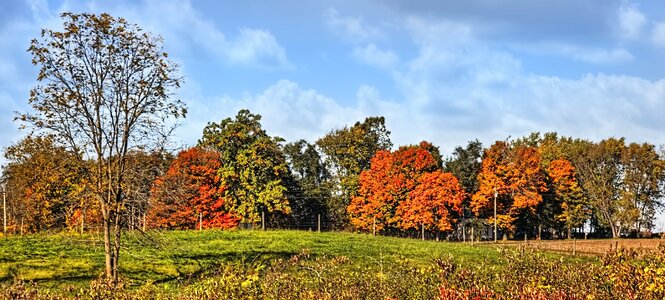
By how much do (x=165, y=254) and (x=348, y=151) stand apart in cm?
5054

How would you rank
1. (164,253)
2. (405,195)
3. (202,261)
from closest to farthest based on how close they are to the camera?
(202,261)
(164,253)
(405,195)

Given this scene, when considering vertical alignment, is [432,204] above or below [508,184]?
below

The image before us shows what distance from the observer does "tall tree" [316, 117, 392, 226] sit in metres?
75.1

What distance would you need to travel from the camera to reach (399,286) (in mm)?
9656

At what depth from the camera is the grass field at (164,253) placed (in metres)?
22.0

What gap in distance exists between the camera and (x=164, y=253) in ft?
93.7

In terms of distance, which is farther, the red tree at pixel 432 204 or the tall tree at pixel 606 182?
the tall tree at pixel 606 182

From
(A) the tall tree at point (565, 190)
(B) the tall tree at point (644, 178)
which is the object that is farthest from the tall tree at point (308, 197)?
(B) the tall tree at point (644, 178)

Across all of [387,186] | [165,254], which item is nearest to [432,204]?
[387,186]

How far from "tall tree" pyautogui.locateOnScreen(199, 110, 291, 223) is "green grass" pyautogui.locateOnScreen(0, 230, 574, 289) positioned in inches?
902

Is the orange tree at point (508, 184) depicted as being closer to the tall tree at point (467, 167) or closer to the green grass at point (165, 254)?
the tall tree at point (467, 167)

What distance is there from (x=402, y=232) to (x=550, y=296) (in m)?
62.9

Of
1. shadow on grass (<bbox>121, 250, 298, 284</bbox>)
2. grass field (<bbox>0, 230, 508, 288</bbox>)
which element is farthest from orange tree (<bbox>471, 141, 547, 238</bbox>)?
shadow on grass (<bbox>121, 250, 298, 284</bbox>)

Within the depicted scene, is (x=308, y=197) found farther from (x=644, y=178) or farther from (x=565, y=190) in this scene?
(x=644, y=178)
